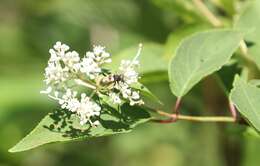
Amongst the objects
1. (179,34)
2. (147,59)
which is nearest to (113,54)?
(179,34)

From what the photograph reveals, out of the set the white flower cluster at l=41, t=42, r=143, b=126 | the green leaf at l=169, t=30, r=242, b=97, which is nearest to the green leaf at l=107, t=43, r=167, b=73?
the green leaf at l=169, t=30, r=242, b=97

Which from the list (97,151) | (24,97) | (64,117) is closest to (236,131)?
(64,117)

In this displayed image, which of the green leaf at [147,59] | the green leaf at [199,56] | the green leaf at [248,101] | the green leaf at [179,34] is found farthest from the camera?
the green leaf at [179,34]

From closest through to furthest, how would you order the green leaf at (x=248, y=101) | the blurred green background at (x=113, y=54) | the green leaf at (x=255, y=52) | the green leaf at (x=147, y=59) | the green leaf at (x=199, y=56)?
the green leaf at (x=248, y=101), the green leaf at (x=199, y=56), the green leaf at (x=255, y=52), the green leaf at (x=147, y=59), the blurred green background at (x=113, y=54)

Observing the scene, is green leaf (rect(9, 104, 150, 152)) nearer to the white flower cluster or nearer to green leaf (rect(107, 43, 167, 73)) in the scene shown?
the white flower cluster

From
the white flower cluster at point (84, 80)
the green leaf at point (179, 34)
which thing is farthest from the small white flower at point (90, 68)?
the green leaf at point (179, 34)

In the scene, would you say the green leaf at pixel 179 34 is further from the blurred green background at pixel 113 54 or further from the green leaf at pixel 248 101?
the green leaf at pixel 248 101

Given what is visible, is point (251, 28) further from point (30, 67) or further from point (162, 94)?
point (30, 67)
